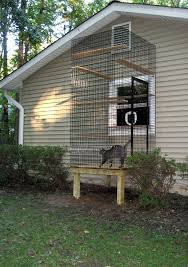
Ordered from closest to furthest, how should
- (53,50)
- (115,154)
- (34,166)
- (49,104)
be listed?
(115,154)
(34,166)
(53,50)
(49,104)

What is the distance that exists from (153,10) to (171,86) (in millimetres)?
1639

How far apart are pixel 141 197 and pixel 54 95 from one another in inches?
200

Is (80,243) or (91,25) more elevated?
(91,25)

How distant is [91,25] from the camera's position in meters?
9.58

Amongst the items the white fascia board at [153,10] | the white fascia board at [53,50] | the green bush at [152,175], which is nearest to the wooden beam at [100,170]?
the green bush at [152,175]

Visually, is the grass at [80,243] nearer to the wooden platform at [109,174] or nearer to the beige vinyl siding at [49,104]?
the wooden platform at [109,174]

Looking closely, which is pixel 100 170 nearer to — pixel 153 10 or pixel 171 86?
pixel 171 86

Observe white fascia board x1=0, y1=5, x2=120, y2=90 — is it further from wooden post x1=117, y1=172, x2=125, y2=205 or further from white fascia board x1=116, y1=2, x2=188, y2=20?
wooden post x1=117, y1=172, x2=125, y2=205

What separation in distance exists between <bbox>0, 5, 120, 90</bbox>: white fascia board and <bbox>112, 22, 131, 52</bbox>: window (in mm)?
271

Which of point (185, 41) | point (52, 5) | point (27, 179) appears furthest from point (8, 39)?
point (185, 41)

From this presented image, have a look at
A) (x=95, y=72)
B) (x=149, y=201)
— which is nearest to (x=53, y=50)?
(x=95, y=72)

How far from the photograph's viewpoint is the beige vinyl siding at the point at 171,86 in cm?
810

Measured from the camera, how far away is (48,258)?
4.57 metres

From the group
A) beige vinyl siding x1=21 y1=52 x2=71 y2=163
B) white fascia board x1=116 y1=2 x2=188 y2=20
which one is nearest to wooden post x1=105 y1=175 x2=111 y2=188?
beige vinyl siding x1=21 y1=52 x2=71 y2=163
